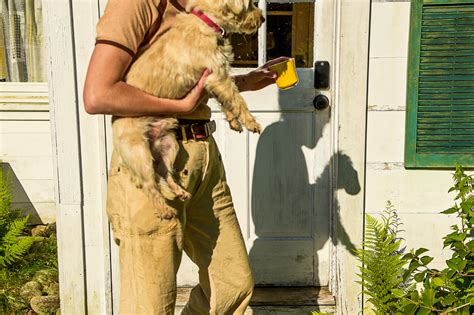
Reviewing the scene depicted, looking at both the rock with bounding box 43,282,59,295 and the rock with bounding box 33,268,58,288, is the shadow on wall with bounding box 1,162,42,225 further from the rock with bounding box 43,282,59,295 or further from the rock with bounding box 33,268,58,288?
the rock with bounding box 43,282,59,295

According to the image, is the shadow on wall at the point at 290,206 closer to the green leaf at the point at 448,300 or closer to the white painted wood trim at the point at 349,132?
the white painted wood trim at the point at 349,132

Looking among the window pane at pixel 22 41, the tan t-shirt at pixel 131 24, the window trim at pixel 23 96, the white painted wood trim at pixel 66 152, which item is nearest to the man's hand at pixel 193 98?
the tan t-shirt at pixel 131 24

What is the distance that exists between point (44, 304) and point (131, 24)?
261 cm

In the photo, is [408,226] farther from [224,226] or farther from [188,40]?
[188,40]

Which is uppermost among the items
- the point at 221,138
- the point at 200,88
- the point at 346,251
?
the point at 200,88

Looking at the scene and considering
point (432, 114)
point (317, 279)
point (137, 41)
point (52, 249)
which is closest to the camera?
point (137, 41)

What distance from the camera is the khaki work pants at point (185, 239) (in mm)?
2414

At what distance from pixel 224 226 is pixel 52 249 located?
7.80 ft

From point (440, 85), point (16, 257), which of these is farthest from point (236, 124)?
point (16, 257)

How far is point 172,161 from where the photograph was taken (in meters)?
2.44

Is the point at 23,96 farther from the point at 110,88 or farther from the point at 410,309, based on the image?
the point at 410,309

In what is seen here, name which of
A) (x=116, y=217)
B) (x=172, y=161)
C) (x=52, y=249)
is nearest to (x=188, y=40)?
(x=172, y=161)

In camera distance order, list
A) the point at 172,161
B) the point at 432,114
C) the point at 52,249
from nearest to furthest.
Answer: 1. the point at 172,161
2. the point at 432,114
3. the point at 52,249

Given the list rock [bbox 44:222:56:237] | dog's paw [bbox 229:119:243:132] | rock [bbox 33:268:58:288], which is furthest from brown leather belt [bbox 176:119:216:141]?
rock [bbox 44:222:56:237]
